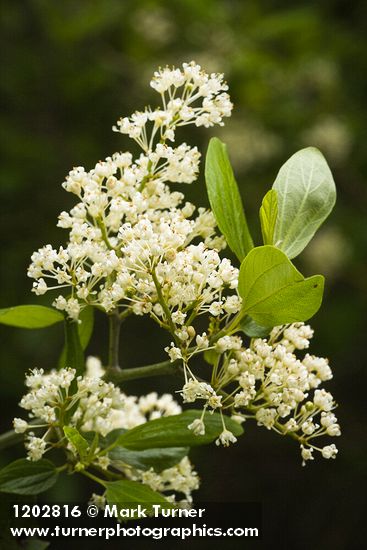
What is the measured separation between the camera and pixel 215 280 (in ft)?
3.31

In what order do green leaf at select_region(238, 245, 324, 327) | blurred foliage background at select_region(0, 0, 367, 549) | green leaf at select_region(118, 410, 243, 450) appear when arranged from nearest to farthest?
1. green leaf at select_region(238, 245, 324, 327)
2. green leaf at select_region(118, 410, 243, 450)
3. blurred foliage background at select_region(0, 0, 367, 549)

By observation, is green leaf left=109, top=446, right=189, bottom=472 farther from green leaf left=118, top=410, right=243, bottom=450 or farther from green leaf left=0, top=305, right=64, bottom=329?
green leaf left=0, top=305, right=64, bottom=329

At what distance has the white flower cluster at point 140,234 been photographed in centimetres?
101

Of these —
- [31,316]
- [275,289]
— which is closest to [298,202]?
[275,289]

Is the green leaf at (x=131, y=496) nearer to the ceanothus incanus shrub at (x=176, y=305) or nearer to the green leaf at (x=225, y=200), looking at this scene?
the ceanothus incanus shrub at (x=176, y=305)

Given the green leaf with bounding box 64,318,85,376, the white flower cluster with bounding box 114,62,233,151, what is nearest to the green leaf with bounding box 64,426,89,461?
the green leaf with bounding box 64,318,85,376

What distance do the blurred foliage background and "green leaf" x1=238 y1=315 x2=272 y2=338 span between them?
253 cm

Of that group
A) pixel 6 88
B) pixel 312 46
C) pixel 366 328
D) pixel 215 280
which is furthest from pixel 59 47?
pixel 215 280

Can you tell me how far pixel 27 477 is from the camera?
1.12 metres

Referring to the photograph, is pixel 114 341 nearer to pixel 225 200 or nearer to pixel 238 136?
pixel 225 200

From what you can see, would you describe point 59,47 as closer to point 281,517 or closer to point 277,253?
point 281,517

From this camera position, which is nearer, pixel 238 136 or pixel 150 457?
pixel 150 457

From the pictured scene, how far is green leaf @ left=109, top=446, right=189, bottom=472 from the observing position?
1.16 meters

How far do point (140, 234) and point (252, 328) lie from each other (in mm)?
212
